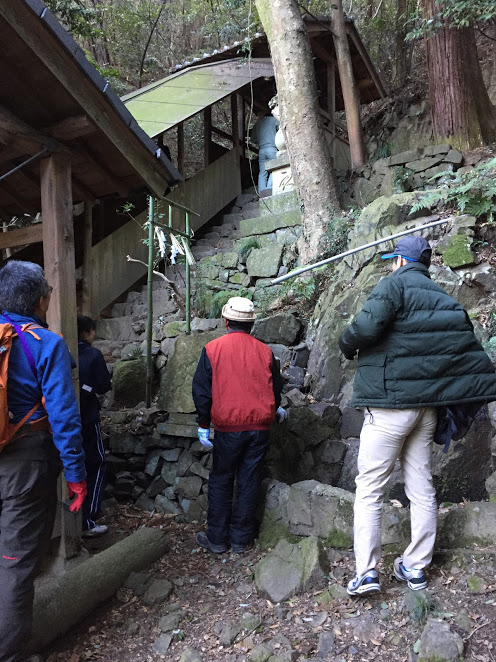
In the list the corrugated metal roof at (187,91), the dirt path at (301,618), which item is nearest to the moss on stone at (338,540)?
the dirt path at (301,618)

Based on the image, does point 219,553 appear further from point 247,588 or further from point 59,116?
point 59,116

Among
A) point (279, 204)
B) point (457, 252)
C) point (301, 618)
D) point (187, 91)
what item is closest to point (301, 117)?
point (279, 204)

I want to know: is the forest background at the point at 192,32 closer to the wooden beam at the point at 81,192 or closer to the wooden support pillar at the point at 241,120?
the wooden support pillar at the point at 241,120

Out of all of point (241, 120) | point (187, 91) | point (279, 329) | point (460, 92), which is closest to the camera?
point (279, 329)

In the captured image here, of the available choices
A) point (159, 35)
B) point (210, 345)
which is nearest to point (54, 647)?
point (210, 345)

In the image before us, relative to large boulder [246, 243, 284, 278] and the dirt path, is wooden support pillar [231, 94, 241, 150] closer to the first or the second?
large boulder [246, 243, 284, 278]

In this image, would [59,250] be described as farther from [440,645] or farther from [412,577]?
[440,645]

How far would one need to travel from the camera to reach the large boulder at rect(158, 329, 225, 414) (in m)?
5.04

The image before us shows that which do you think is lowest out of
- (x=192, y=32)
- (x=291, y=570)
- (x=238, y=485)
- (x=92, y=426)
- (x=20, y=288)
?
(x=291, y=570)

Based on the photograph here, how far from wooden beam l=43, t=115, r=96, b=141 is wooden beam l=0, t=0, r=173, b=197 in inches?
2.0

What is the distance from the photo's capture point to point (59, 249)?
3.74m

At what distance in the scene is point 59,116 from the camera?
147 inches

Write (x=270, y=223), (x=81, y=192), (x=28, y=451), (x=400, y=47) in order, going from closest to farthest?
1. (x=28, y=451)
2. (x=81, y=192)
3. (x=270, y=223)
4. (x=400, y=47)

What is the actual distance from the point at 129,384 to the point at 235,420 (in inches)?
100
